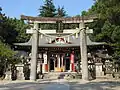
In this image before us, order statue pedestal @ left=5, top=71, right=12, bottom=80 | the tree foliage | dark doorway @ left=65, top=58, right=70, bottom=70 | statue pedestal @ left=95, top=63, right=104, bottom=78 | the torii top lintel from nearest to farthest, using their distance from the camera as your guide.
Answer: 1. the tree foliage
2. the torii top lintel
3. statue pedestal @ left=5, top=71, right=12, bottom=80
4. statue pedestal @ left=95, top=63, right=104, bottom=78
5. dark doorway @ left=65, top=58, right=70, bottom=70

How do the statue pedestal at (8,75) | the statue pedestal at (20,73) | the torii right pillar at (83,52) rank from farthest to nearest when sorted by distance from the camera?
the statue pedestal at (20,73) → the statue pedestal at (8,75) → the torii right pillar at (83,52)

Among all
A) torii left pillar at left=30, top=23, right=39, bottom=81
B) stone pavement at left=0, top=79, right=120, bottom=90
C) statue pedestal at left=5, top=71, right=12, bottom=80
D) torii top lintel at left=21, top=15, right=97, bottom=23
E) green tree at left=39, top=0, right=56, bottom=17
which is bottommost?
stone pavement at left=0, top=79, right=120, bottom=90

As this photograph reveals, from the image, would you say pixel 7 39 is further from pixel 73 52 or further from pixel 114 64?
pixel 114 64

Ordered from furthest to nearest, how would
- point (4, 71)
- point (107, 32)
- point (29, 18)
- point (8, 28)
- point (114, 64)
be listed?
point (8, 28) → point (107, 32) → point (114, 64) → point (4, 71) → point (29, 18)

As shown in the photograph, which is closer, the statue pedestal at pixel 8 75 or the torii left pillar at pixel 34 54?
the torii left pillar at pixel 34 54

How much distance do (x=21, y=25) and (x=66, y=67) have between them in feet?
53.0

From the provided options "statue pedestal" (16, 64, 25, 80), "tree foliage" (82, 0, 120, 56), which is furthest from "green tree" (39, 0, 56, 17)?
"statue pedestal" (16, 64, 25, 80)

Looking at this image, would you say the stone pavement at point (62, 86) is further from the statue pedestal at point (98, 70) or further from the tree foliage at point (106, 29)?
the statue pedestal at point (98, 70)

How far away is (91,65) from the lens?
26.7 metres

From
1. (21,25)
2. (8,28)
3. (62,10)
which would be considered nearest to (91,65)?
(8,28)

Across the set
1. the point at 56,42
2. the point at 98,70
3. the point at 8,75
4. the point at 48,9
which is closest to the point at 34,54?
the point at 8,75

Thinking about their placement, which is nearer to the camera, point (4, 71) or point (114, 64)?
point (4, 71)

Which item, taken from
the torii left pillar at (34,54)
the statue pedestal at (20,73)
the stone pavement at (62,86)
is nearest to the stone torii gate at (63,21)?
the torii left pillar at (34,54)

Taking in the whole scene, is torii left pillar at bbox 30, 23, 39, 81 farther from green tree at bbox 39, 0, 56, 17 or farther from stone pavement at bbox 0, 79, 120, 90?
green tree at bbox 39, 0, 56, 17
